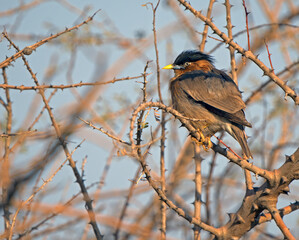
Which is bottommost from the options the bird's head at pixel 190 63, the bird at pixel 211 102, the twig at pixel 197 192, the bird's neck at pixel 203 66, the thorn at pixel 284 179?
the thorn at pixel 284 179

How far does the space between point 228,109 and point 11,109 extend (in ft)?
8.30

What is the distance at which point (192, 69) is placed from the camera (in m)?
6.73

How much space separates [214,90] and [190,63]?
1.11 meters

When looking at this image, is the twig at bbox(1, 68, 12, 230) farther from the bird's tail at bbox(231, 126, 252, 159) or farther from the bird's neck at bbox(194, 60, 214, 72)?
the bird's neck at bbox(194, 60, 214, 72)

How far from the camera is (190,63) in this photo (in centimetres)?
679

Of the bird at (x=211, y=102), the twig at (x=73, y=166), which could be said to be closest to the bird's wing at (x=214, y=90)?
the bird at (x=211, y=102)

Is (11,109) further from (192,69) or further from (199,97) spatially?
(192,69)

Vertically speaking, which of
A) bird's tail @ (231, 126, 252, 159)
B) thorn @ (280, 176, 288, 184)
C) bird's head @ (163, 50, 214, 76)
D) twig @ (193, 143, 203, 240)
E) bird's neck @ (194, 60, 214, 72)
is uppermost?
bird's head @ (163, 50, 214, 76)

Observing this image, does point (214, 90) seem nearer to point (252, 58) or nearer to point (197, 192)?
point (197, 192)

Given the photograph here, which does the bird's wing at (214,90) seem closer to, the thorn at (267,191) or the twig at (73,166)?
the thorn at (267,191)

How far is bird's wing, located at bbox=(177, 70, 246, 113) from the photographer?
18.1 feet

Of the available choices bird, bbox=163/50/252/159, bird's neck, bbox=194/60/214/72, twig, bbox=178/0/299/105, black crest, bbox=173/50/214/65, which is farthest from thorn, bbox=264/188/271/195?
black crest, bbox=173/50/214/65

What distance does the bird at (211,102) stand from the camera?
17.7ft

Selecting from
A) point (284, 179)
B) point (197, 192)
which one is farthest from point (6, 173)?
point (284, 179)
